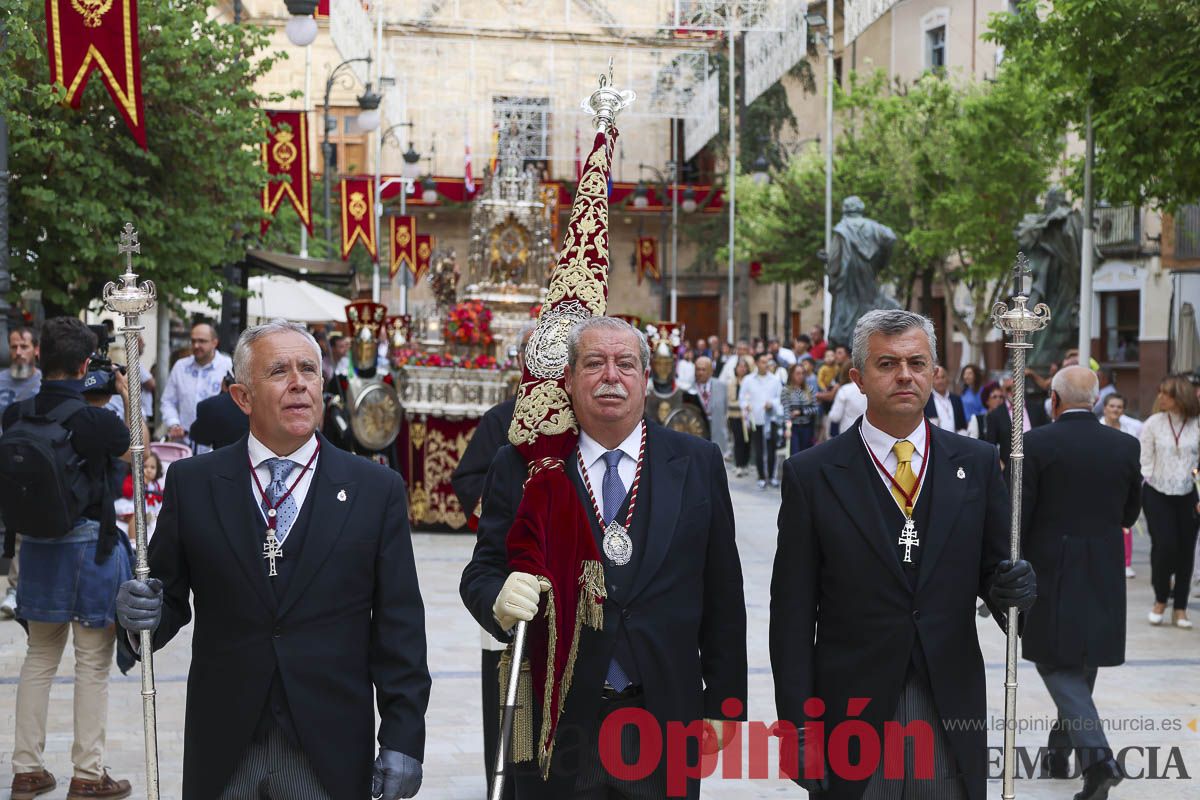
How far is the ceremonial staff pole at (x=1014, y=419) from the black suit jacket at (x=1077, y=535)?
7.09 feet

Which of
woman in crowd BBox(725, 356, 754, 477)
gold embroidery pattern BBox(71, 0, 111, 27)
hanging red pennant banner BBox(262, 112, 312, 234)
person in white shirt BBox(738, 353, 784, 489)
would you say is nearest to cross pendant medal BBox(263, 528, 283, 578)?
gold embroidery pattern BBox(71, 0, 111, 27)

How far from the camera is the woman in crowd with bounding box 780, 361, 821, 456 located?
811 inches

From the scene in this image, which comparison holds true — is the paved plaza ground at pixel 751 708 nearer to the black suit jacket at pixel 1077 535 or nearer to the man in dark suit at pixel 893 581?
the black suit jacket at pixel 1077 535

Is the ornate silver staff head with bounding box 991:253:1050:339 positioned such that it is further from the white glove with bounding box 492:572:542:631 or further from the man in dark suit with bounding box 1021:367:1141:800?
the man in dark suit with bounding box 1021:367:1141:800

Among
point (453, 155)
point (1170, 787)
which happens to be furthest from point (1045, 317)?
point (453, 155)

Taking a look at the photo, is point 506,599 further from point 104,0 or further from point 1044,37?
point 1044,37

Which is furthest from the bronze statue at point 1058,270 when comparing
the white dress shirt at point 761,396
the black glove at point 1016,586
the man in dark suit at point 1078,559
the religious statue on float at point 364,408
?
the black glove at point 1016,586

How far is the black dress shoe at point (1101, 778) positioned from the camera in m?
6.64

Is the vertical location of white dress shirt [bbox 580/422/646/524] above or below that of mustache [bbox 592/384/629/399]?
below

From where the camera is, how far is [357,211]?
28391mm

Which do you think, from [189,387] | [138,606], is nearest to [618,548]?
[138,606]

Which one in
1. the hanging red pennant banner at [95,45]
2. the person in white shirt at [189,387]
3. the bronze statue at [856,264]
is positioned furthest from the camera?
the bronze statue at [856,264]

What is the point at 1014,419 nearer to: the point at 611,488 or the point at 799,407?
the point at 611,488

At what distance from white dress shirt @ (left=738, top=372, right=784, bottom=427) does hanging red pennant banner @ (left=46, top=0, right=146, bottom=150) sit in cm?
1261
